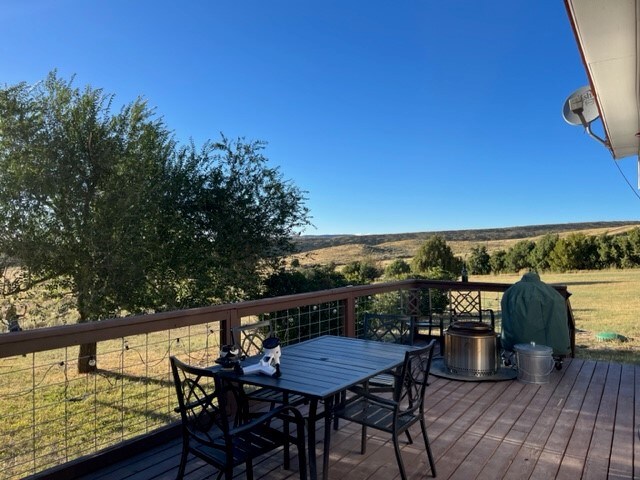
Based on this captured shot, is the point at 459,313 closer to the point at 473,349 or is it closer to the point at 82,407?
the point at 473,349

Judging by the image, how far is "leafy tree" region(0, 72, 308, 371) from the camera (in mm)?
7250

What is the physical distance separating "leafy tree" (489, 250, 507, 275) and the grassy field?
6.30 ft

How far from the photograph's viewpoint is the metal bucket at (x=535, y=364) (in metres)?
4.25

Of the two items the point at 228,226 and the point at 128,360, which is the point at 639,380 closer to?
the point at 228,226

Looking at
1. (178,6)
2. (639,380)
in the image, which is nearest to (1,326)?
(178,6)

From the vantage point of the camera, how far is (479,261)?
18625 mm

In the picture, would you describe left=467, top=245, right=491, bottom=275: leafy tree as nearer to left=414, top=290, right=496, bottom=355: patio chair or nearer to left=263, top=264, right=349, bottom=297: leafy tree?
left=263, top=264, right=349, bottom=297: leafy tree

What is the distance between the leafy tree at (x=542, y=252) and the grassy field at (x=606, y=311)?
2.20ft

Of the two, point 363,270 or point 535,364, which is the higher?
point 363,270

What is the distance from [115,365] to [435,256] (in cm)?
1096

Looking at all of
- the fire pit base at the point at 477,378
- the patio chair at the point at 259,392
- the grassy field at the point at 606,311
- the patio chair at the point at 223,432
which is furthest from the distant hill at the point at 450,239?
the patio chair at the point at 223,432

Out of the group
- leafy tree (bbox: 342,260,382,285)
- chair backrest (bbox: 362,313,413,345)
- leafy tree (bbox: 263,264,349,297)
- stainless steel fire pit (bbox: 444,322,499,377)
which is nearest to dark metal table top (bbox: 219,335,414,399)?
chair backrest (bbox: 362,313,413,345)

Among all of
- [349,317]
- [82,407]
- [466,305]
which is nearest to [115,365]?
[82,407]

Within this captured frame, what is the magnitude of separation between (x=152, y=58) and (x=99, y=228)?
4178mm
